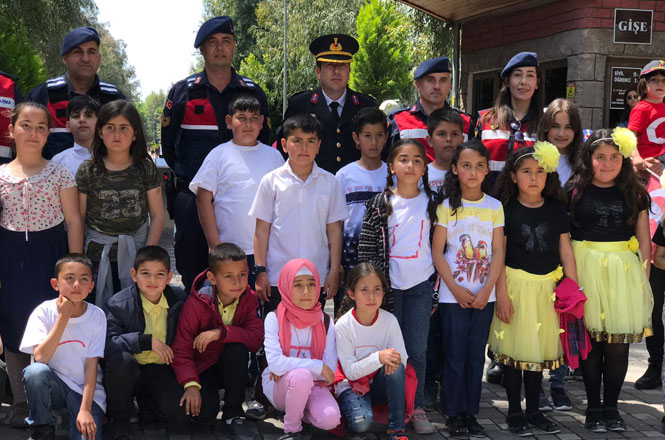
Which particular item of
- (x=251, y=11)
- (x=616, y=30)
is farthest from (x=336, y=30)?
(x=616, y=30)

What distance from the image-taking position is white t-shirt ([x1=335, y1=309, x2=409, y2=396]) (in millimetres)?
4156

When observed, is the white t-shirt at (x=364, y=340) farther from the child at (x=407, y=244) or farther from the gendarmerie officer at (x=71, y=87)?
the gendarmerie officer at (x=71, y=87)

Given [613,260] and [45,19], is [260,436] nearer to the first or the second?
[613,260]

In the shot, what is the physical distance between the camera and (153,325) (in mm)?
4168

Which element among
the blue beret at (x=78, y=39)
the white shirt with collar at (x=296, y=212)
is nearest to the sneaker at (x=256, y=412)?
the white shirt with collar at (x=296, y=212)

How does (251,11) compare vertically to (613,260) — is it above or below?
above

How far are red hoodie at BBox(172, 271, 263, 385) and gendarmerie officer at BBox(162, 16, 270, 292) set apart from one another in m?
0.71

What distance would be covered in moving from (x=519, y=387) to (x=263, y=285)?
171 centimetres

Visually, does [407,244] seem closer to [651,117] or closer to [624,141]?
[624,141]

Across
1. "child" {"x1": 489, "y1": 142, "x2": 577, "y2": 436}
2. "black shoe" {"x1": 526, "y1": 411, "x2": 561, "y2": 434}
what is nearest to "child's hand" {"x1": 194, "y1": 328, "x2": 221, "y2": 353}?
"child" {"x1": 489, "y1": 142, "x2": 577, "y2": 436}

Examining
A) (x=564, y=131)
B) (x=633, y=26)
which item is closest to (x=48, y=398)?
(x=564, y=131)

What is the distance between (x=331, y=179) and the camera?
4512 millimetres

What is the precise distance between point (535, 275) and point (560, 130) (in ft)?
3.80

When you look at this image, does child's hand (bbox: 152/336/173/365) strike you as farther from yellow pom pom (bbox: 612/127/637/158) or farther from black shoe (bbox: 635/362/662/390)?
black shoe (bbox: 635/362/662/390)
